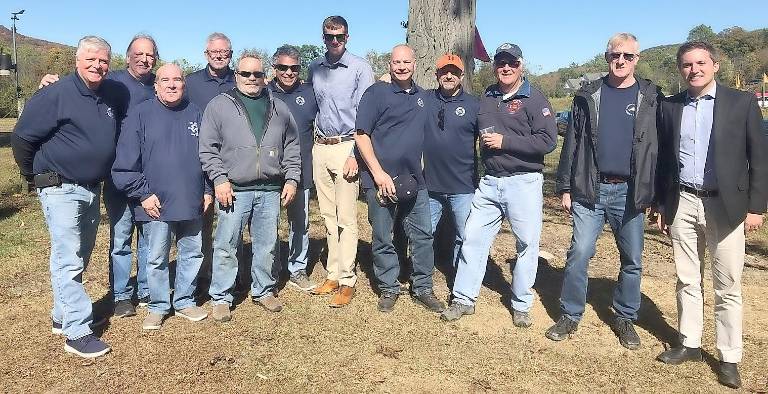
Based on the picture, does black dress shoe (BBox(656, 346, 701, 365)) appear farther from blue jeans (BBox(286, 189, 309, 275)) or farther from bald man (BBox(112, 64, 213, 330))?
bald man (BBox(112, 64, 213, 330))

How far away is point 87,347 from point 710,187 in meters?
4.30

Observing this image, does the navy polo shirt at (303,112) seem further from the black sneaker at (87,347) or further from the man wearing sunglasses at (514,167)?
the black sneaker at (87,347)

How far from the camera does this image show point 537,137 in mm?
4168

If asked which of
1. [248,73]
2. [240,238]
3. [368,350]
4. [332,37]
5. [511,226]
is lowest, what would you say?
[368,350]

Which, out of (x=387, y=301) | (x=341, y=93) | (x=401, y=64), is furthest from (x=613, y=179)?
(x=341, y=93)

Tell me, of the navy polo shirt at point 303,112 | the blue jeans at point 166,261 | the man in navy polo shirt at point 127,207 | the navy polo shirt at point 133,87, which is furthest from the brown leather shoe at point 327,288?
the navy polo shirt at point 133,87

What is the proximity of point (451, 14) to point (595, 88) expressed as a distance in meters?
2.57

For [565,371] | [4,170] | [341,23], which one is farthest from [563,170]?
[4,170]

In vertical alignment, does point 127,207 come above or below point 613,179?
below

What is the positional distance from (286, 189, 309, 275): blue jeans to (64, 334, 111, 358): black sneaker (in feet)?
6.24

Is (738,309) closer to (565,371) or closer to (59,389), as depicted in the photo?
(565,371)

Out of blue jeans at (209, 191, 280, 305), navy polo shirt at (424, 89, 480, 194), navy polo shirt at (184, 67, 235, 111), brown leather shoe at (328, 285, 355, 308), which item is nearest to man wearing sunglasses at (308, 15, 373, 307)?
brown leather shoe at (328, 285, 355, 308)

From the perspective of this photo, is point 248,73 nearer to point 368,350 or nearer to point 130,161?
point 130,161

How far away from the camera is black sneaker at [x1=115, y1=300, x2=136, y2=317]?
4.57 m
